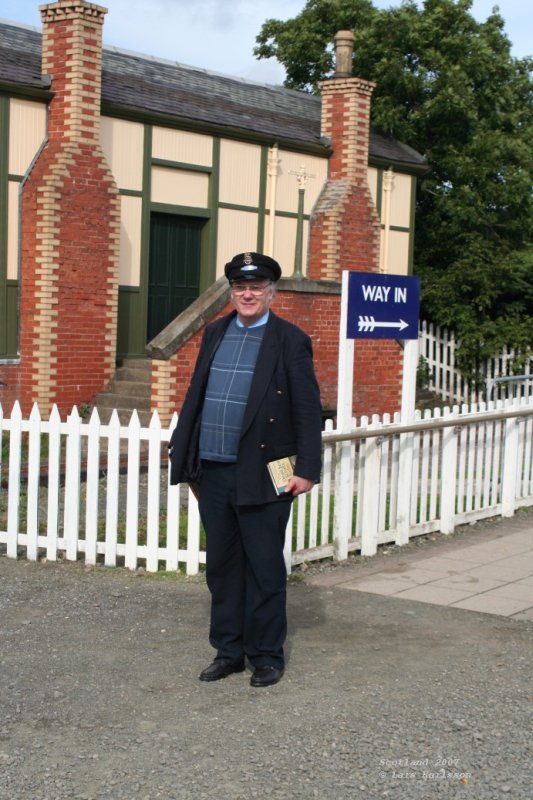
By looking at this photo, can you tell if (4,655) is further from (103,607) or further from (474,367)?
(474,367)

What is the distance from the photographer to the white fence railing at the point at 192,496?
7.69m

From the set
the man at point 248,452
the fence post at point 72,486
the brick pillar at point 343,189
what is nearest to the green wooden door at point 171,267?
the brick pillar at point 343,189

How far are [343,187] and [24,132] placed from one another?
639 cm

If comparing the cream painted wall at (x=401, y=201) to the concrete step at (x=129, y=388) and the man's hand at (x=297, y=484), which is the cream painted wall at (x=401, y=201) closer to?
the concrete step at (x=129, y=388)

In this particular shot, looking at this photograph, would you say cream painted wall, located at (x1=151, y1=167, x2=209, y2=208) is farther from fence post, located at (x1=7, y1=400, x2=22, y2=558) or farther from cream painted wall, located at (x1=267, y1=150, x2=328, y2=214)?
fence post, located at (x1=7, y1=400, x2=22, y2=558)

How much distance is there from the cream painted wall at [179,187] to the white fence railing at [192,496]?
8.05m

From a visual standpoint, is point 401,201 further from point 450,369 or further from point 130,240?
point 130,240

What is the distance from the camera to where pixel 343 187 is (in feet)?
64.0

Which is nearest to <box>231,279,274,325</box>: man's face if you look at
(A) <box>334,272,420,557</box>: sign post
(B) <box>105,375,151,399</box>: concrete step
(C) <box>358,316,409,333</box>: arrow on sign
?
(A) <box>334,272,420,557</box>: sign post

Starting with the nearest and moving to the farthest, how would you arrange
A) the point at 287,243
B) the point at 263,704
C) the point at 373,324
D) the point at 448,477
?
the point at 263,704 → the point at 373,324 → the point at 448,477 → the point at 287,243

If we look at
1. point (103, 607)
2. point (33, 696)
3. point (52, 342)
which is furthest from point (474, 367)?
point (33, 696)

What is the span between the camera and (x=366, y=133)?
19844mm

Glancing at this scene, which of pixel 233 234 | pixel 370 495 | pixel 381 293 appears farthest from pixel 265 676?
pixel 233 234

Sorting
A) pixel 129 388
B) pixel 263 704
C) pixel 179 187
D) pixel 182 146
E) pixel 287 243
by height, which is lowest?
pixel 263 704
